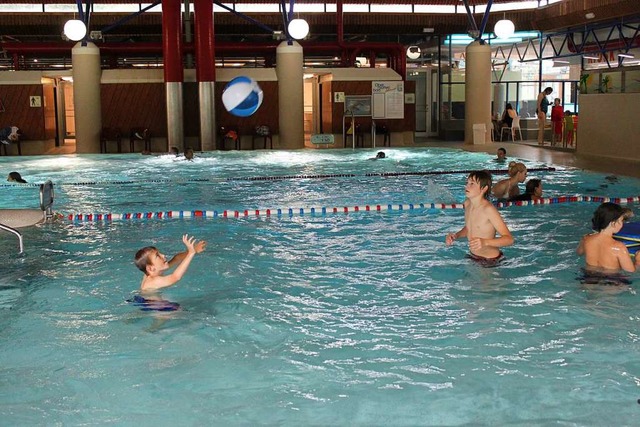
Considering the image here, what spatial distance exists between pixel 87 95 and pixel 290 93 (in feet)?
18.9

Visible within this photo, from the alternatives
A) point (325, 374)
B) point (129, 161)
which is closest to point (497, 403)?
point (325, 374)

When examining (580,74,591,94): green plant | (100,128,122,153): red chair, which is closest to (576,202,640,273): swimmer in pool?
(580,74,591,94): green plant

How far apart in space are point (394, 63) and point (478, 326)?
68.1 ft

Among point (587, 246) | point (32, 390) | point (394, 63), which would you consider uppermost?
point (394, 63)

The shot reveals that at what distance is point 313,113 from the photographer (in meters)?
28.2

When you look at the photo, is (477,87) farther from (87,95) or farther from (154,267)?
(154,267)

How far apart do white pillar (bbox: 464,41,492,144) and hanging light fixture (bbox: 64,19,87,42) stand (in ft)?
37.0

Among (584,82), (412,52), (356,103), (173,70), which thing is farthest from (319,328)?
(412,52)

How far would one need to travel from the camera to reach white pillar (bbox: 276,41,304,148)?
23.2 metres

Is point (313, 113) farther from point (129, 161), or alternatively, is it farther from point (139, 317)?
point (139, 317)

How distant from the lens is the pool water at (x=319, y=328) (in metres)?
4.44

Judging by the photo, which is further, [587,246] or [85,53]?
[85,53]

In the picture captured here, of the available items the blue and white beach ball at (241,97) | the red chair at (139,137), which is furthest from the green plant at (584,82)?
the red chair at (139,137)

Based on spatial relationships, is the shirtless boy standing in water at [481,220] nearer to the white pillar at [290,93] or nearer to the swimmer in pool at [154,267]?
the swimmer in pool at [154,267]
